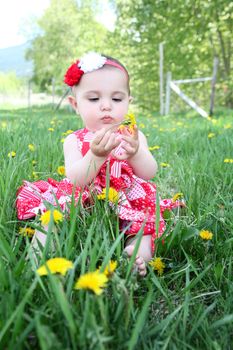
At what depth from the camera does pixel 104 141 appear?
1.40 m

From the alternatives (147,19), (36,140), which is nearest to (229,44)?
(147,19)

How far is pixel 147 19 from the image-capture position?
50.0 feet

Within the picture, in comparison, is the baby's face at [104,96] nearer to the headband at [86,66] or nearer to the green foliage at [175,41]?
the headband at [86,66]

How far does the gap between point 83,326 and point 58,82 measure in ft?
85.0

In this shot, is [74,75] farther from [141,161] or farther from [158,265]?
[158,265]

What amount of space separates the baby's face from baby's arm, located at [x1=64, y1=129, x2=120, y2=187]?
173mm

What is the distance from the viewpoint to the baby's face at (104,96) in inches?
63.7

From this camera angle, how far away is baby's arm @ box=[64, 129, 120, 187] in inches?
54.9

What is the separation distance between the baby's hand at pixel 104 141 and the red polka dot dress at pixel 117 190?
0.10m

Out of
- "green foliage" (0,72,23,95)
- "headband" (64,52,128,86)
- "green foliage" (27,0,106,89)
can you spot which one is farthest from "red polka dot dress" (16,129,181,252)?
"green foliage" (0,72,23,95)

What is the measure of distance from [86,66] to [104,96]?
145mm

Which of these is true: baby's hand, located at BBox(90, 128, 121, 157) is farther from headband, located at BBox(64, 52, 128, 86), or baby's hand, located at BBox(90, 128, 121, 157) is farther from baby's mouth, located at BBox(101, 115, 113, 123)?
headband, located at BBox(64, 52, 128, 86)

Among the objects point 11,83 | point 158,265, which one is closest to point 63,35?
point 158,265

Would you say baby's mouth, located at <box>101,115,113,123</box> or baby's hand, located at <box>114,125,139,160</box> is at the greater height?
baby's mouth, located at <box>101,115,113,123</box>
